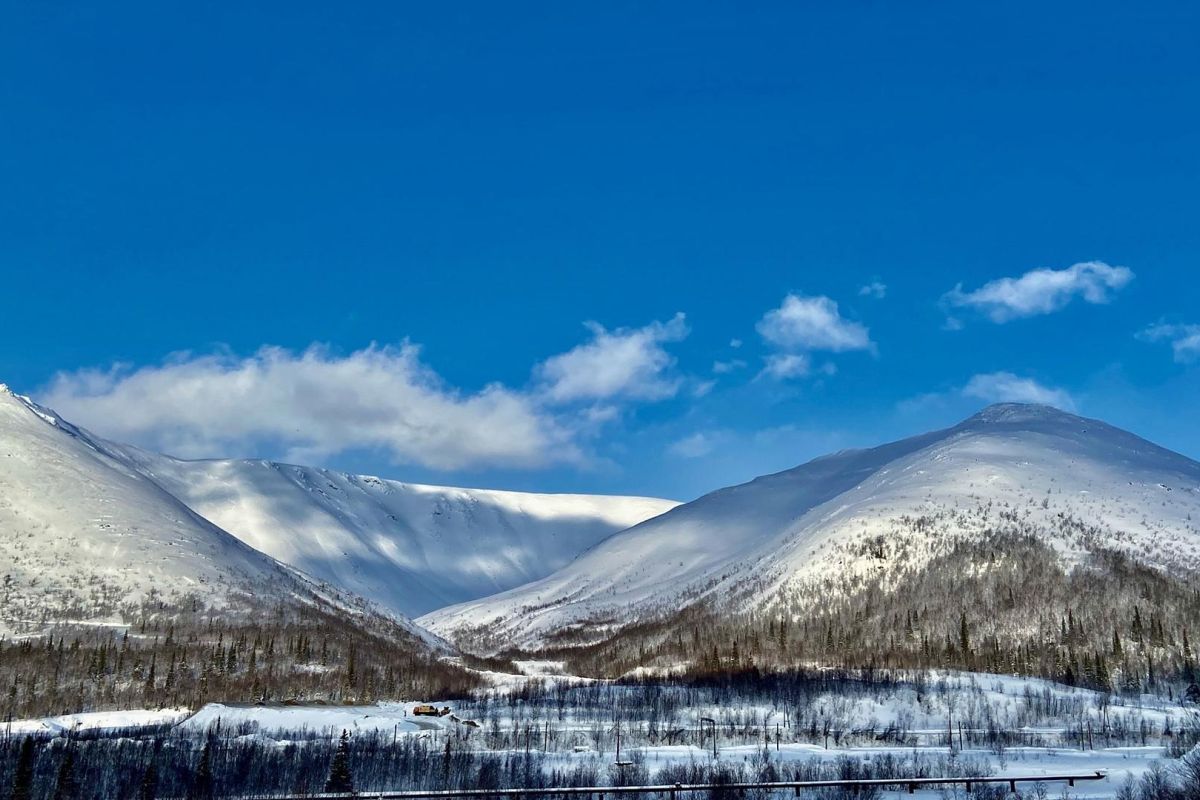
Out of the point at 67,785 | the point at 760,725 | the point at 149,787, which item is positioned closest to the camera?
the point at 149,787

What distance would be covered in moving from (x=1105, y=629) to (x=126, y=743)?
156 m

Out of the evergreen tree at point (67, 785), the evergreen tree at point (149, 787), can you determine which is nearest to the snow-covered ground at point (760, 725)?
the evergreen tree at point (149, 787)

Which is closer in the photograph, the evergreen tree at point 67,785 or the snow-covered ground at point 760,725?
the evergreen tree at point 67,785

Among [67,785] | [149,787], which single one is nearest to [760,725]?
[149,787]

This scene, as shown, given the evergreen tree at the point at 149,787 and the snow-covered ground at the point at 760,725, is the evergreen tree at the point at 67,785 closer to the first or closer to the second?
the evergreen tree at the point at 149,787

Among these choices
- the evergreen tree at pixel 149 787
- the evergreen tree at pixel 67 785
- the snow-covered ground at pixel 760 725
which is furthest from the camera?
the snow-covered ground at pixel 760 725

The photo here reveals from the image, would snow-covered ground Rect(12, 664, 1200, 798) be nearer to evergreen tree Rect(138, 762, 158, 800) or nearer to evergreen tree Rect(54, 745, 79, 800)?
evergreen tree Rect(138, 762, 158, 800)

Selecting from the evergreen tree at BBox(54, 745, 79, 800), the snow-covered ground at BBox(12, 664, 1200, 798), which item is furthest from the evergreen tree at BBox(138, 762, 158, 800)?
the snow-covered ground at BBox(12, 664, 1200, 798)

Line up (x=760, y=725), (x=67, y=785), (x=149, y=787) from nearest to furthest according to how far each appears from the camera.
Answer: (x=149, y=787) < (x=67, y=785) < (x=760, y=725)

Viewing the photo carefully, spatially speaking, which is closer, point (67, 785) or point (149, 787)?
point (149, 787)

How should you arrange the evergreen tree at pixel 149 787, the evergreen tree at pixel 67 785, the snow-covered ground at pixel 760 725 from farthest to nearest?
1. the snow-covered ground at pixel 760 725
2. the evergreen tree at pixel 67 785
3. the evergreen tree at pixel 149 787

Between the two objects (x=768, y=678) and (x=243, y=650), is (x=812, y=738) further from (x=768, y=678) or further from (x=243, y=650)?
(x=243, y=650)

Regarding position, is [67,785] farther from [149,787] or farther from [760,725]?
[760,725]

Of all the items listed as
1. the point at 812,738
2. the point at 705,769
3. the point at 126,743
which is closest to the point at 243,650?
the point at 126,743
